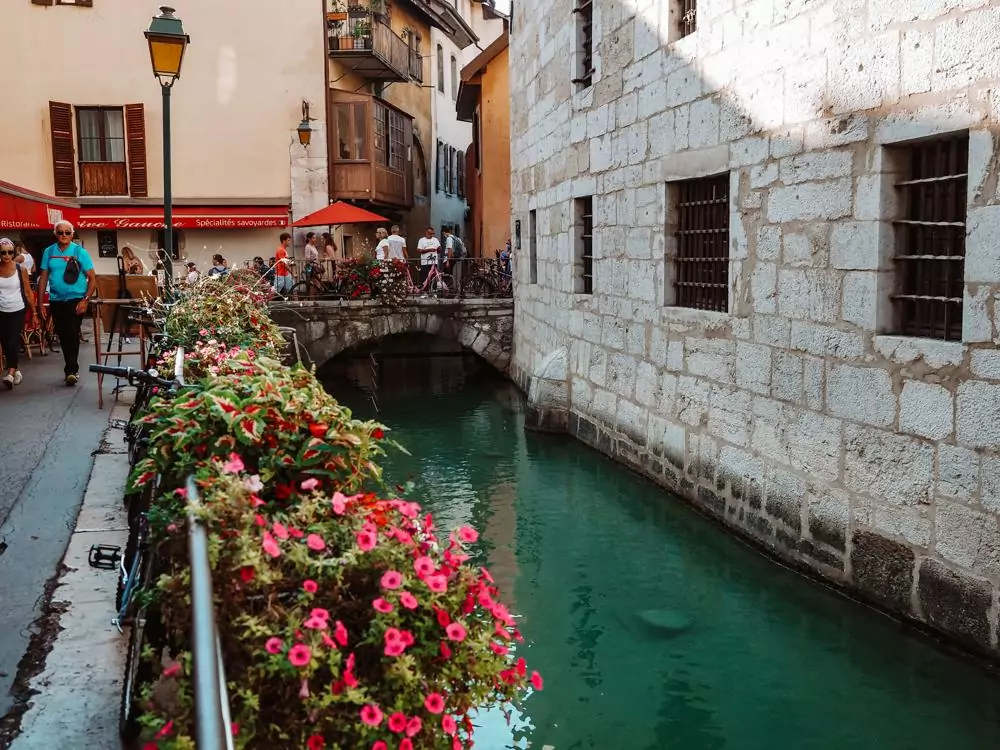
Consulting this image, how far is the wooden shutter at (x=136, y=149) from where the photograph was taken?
72.0ft

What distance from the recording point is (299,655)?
1948 mm

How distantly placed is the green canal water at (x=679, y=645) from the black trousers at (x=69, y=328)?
3.27m

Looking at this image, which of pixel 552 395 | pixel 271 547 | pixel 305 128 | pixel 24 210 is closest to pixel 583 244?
pixel 552 395

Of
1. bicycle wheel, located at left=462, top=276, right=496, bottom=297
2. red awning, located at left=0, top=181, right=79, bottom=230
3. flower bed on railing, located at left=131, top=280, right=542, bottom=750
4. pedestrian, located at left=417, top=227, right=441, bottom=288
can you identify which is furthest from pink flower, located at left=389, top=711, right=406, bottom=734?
pedestrian, located at left=417, top=227, right=441, bottom=288

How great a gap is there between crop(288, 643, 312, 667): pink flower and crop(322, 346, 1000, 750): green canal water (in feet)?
5.96

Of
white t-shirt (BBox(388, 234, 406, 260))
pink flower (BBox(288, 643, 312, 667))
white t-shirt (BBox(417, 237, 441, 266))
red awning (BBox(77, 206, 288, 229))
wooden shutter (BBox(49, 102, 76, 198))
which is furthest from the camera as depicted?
red awning (BBox(77, 206, 288, 229))

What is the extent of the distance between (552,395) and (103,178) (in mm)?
14126

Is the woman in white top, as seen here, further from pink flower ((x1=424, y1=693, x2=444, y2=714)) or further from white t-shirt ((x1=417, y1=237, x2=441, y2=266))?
white t-shirt ((x1=417, y1=237, x2=441, y2=266))

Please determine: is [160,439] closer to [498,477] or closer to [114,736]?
[114,736]

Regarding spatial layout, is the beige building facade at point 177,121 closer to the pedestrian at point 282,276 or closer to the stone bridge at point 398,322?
the pedestrian at point 282,276

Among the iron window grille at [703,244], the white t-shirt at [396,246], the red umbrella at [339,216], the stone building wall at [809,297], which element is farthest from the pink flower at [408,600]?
the red umbrella at [339,216]

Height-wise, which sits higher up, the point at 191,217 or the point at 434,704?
the point at 191,217

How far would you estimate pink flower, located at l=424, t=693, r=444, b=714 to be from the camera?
2.07 m

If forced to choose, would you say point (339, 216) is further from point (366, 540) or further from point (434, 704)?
point (434, 704)
